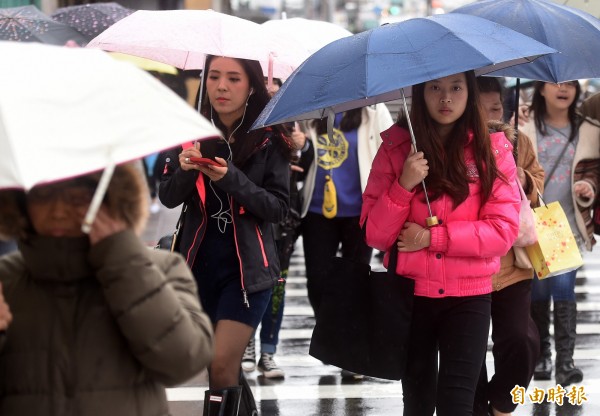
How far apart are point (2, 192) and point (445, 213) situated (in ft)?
7.97

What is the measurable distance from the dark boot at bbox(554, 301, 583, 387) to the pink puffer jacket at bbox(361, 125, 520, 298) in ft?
8.57

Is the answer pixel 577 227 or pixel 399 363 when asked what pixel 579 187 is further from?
pixel 399 363

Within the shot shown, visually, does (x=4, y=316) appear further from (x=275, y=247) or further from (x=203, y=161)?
(x=275, y=247)

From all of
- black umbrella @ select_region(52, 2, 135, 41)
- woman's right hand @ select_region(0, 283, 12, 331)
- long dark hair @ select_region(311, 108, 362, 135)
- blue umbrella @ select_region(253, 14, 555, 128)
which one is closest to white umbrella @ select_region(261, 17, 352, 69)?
long dark hair @ select_region(311, 108, 362, 135)

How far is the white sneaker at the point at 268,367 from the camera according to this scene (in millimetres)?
7863

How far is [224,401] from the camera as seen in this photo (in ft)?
16.8

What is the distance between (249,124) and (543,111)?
8.52 ft

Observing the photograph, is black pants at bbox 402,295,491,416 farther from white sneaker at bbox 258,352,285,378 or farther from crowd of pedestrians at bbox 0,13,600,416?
white sneaker at bbox 258,352,285,378

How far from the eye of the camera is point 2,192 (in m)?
3.03

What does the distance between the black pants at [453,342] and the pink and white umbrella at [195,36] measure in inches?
58.3

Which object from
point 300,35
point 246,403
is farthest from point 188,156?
point 300,35

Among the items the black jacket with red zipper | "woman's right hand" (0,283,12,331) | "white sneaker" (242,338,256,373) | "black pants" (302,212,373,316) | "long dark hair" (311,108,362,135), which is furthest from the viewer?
"white sneaker" (242,338,256,373)

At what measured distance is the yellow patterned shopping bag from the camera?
5.79 meters

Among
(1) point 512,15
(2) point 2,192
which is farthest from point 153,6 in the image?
(2) point 2,192
